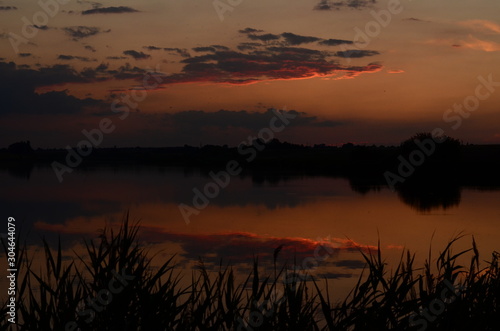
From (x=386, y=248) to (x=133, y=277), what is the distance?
11104 millimetres

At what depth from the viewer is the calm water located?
14.1m

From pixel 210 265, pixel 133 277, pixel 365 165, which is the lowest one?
pixel 210 265

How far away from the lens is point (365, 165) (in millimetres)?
48000

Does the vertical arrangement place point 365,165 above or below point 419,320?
above

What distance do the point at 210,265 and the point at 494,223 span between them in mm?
10543

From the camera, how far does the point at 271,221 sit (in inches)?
777

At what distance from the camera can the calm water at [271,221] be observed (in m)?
14.1

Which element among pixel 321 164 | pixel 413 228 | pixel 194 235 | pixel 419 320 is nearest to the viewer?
pixel 419 320

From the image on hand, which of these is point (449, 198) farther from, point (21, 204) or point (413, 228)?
point (21, 204)

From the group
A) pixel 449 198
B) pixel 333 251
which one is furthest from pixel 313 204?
pixel 333 251

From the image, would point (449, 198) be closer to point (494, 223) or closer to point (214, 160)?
point (494, 223)

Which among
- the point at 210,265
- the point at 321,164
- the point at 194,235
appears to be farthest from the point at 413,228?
the point at 321,164

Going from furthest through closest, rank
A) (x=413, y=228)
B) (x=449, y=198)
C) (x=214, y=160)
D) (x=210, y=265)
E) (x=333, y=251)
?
(x=214, y=160) < (x=449, y=198) < (x=413, y=228) < (x=333, y=251) < (x=210, y=265)

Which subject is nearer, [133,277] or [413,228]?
[133,277]
